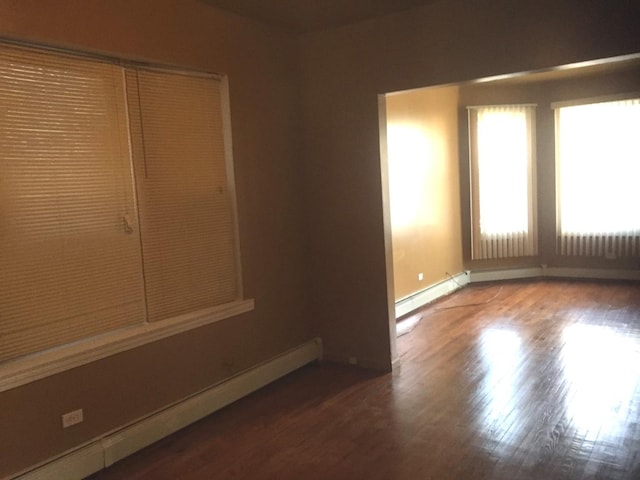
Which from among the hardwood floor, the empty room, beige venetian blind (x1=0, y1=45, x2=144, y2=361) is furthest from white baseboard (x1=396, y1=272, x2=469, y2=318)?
beige venetian blind (x1=0, y1=45, x2=144, y2=361)

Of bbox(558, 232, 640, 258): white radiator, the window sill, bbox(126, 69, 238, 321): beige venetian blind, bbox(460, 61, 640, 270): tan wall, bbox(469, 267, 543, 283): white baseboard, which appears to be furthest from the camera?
bbox(469, 267, 543, 283): white baseboard

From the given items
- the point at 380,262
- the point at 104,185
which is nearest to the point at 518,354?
the point at 380,262

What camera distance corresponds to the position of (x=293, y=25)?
4.04 m

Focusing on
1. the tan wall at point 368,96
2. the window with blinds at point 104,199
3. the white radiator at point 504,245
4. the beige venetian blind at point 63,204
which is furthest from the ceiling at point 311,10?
the white radiator at point 504,245

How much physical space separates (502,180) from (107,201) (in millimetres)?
5647

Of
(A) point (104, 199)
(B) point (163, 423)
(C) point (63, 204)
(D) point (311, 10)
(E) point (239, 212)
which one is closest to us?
(C) point (63, 204)

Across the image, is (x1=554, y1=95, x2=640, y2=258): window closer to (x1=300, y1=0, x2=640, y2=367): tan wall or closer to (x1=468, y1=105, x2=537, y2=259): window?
(x1=468, y1=105, x2=537, y2=259): window

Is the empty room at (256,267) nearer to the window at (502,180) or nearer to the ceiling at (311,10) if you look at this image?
the ceiling at (311,10)

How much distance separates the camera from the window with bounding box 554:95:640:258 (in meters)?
6.73

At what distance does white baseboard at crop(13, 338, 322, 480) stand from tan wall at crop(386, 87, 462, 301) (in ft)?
6.92

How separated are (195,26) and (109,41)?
67 cm

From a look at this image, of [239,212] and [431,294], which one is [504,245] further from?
[239,212]

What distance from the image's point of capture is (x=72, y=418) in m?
2.79

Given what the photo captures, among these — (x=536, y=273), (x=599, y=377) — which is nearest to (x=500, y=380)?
(x=599, y=377)
